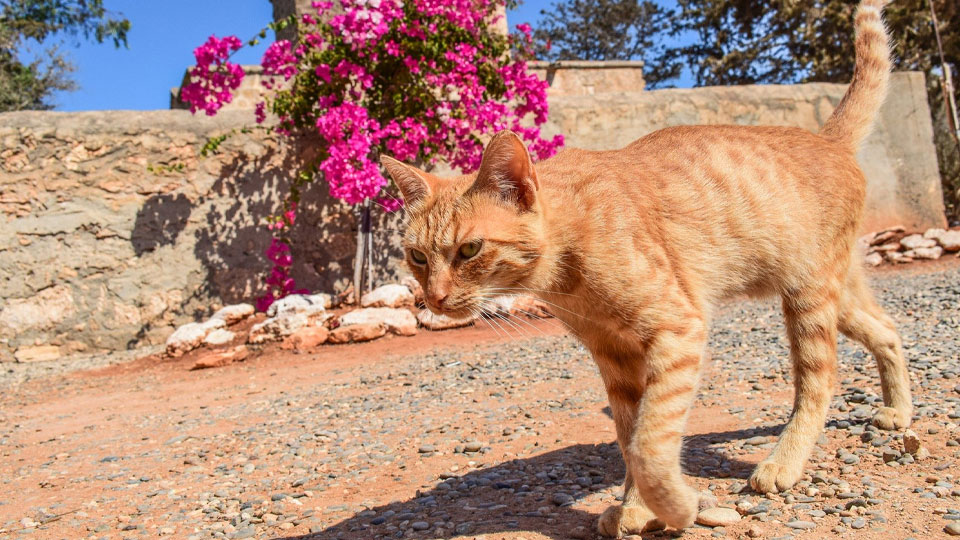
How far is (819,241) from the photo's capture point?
10.4ft

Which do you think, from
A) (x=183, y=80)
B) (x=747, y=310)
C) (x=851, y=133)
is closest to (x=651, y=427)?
(x=851, y=133)

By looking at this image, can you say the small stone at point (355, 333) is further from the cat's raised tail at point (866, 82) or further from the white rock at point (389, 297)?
the cat's raised tail at point (866, 82)

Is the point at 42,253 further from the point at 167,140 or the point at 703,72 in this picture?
the point at 703,72

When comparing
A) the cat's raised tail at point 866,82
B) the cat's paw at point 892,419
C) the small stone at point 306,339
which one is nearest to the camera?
the cat's paw at point 892,419

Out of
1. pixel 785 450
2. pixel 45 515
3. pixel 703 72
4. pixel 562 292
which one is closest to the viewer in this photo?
pixel 562 292

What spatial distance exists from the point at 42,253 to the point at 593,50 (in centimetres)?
2467

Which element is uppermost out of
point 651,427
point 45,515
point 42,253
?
point 42,253

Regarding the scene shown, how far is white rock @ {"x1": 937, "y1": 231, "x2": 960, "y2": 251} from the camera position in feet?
32.2

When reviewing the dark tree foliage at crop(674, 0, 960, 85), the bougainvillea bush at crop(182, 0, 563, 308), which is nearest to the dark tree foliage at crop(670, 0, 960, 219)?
the dark tree foliage at crop(674, 0, 960, 85)

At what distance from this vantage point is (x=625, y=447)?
293cm

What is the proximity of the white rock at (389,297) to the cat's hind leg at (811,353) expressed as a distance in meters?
5.39

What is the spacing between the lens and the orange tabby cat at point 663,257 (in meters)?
2.53

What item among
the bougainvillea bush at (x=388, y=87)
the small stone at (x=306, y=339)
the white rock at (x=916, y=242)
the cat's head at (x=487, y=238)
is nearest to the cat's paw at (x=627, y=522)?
the cat's head at (x=487, y=238)

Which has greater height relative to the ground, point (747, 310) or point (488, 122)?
point (488, 122)
